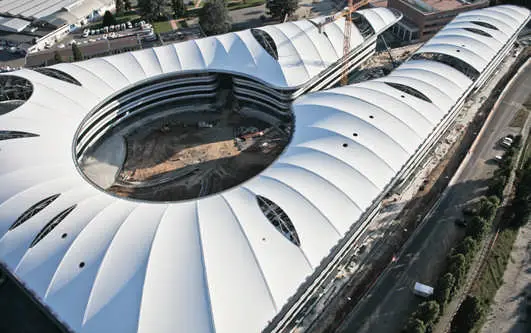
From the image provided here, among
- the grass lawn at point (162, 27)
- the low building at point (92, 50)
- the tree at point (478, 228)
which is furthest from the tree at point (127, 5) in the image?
the tree at point (478, 228)

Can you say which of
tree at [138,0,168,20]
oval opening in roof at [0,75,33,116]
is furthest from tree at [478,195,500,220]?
tree at [138,0,168,20]

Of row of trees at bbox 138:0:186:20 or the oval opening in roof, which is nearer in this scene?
the oval opening in roof

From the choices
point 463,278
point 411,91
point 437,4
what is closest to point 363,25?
point 411,91

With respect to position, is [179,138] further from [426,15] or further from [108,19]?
[426,15]

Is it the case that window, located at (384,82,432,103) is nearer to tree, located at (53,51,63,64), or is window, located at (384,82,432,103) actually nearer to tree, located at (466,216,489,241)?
tree, located at (466,216,489,241)

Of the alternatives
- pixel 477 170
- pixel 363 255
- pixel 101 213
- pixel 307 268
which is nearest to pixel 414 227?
pixel 363 255

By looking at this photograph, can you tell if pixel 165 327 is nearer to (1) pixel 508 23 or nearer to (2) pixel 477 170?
(2) pixel 477 170

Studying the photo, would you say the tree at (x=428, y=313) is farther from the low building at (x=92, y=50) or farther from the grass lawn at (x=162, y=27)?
Answer: the grass lawn at (x=162, y=27)
